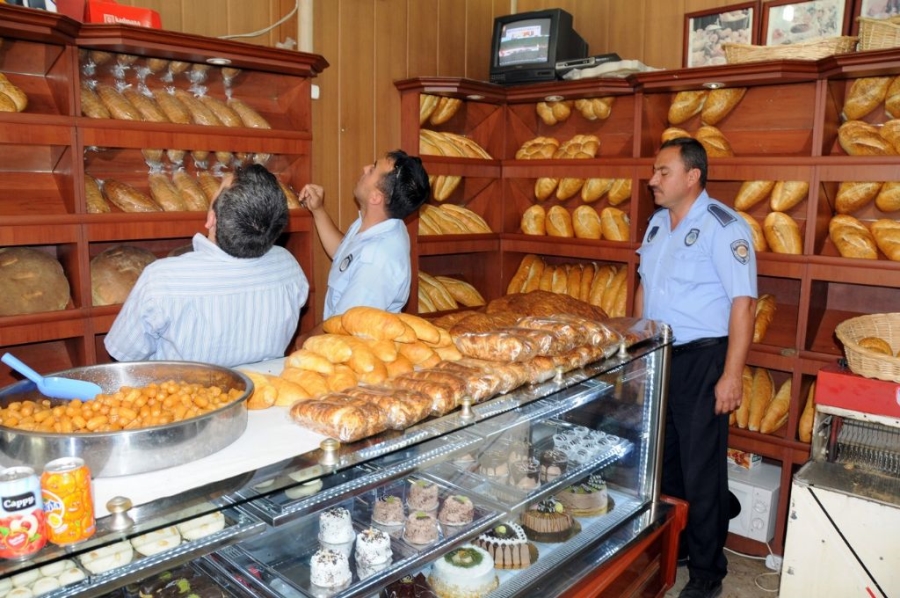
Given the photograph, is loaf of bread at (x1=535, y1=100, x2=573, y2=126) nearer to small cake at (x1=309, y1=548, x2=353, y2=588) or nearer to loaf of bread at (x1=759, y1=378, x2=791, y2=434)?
loaf of bread at (x1=759, y1=378, x2=791, y2=434)

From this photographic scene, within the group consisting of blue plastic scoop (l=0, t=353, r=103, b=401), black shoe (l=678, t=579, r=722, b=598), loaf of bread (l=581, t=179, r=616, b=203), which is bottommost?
black shoe (l=678, t=579, r=722, b=598)

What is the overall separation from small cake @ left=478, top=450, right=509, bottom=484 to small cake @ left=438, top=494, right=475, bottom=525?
165 mm

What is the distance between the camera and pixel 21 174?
2.77 metres

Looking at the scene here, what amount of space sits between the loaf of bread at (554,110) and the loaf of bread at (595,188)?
459 mm

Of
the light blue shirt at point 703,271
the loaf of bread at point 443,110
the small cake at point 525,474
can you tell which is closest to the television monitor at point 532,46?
the loaf of bread at point 443,110

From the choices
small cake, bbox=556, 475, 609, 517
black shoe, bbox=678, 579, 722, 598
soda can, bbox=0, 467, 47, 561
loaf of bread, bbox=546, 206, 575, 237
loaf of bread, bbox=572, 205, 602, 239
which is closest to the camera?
soda can, bbox=0, 467, 47, 561

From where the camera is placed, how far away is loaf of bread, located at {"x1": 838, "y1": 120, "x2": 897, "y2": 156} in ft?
10.5

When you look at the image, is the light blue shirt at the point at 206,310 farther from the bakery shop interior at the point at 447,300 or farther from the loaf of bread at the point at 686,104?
the loaf of bread at the point at 686,104

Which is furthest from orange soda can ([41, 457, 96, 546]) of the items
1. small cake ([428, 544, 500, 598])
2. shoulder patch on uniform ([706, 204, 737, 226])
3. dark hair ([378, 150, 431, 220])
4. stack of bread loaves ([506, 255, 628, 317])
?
stack of bread loaves ([506, 255, 628, 317])

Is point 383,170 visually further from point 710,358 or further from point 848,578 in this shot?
point 848,578

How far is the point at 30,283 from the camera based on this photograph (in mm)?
2588

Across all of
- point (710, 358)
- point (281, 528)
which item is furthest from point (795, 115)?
point (281, 528)

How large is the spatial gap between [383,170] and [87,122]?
1.12 m

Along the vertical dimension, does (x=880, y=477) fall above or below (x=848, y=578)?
above
